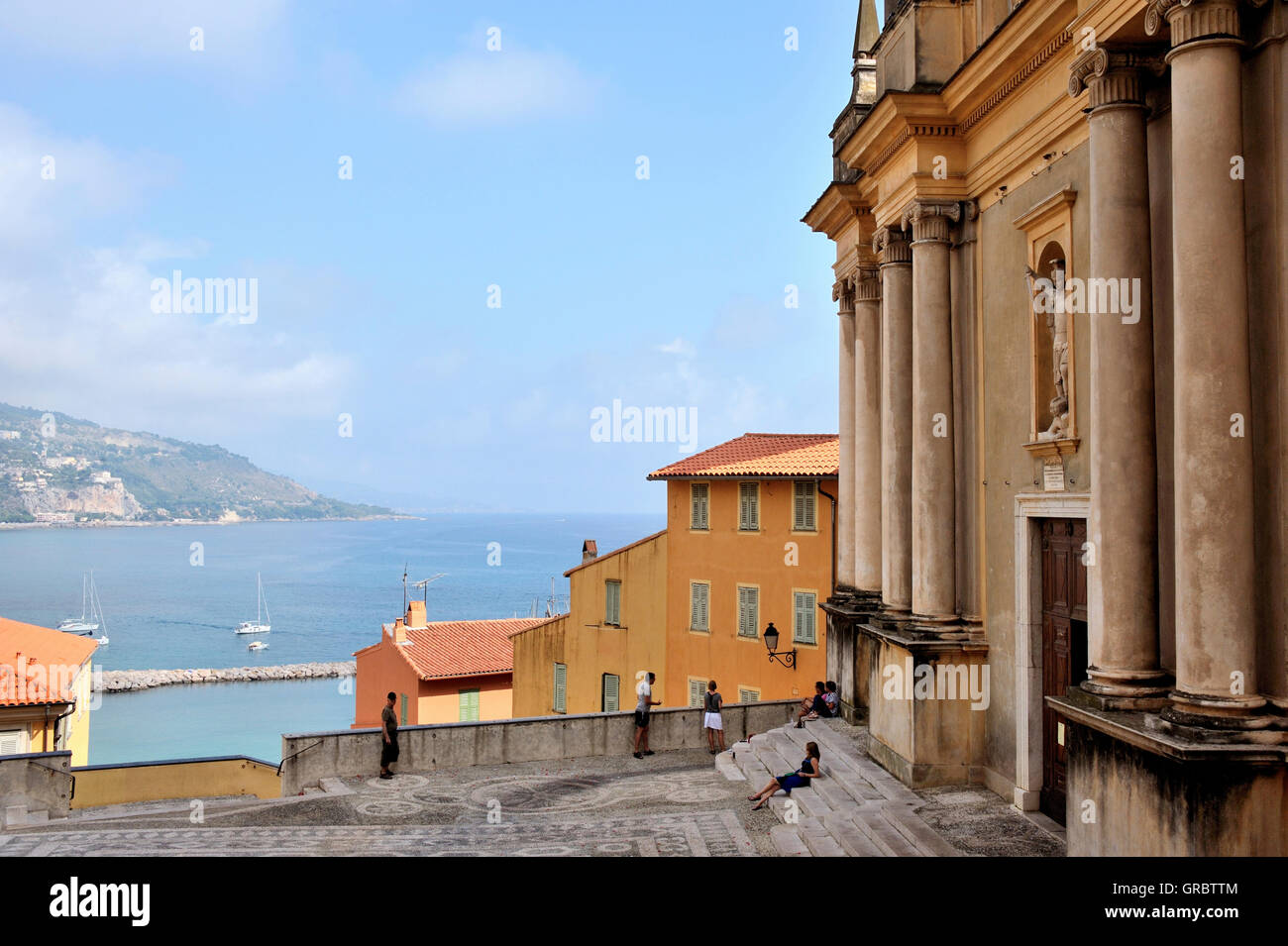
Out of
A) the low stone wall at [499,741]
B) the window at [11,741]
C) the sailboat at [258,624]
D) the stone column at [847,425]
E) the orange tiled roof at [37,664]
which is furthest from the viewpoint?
the sailboat at [258,624]

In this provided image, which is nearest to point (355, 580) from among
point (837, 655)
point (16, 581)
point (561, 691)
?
point (16, 581)

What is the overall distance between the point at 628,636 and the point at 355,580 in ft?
550

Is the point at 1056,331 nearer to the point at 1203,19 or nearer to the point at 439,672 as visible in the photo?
the point at 1203,19

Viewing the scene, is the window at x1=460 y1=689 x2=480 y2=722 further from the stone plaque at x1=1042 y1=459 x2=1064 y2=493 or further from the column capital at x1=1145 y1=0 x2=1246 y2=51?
the column capital at x1=1145 y1=0 x2=1246 y2=51

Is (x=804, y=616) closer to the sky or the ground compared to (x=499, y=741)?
closer to the sky

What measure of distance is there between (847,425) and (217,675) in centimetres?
8860

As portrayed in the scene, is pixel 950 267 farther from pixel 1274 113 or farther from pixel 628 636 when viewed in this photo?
pixel 628 636

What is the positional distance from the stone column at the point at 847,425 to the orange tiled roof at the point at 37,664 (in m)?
19.5

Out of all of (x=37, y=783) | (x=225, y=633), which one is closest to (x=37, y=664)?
(x=37, y=783)

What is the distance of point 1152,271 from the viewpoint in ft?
26.4

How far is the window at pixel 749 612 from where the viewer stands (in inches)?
1070

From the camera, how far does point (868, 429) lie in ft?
52.6

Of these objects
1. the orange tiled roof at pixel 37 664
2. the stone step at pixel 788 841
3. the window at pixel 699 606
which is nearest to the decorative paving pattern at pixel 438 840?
the stone step at pixel 788 841

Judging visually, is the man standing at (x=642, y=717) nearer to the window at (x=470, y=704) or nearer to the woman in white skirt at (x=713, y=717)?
the woman in white skirt at (x=713, y=717)
